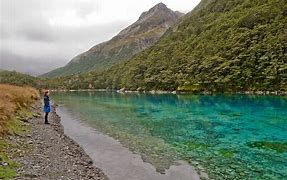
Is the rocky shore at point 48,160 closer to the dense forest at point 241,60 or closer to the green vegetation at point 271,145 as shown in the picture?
the green vegetation at point 271,145

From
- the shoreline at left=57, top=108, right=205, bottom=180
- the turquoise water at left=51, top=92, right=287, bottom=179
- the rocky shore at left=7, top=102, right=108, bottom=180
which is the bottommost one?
the shoreline at left=57, top=108, right=205, bottom=180

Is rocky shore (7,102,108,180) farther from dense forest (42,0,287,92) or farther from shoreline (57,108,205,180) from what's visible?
dense forest (42,0,287,92)

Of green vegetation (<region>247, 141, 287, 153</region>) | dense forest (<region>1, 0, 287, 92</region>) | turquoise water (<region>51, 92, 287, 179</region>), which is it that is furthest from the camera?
dense forest (<region>1, 0, 287, 92</region>)

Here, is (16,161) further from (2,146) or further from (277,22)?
(277,22)

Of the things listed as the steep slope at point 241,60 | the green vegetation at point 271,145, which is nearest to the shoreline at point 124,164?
the green vegetation at point 271,145

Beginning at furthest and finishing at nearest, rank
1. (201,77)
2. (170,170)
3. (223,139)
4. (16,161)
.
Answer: (201,77) < (223,139) < (170,170) < (16,161)

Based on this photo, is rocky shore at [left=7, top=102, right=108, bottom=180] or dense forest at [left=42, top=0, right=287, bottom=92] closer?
rocky shore at [left=7, top=102, right=108, bottom=180]

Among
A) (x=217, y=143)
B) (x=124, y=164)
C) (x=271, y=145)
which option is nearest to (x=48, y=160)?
(x=124, y=164)

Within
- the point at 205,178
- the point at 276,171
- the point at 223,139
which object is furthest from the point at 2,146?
the point at 223,139

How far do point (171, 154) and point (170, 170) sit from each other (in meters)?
5.15

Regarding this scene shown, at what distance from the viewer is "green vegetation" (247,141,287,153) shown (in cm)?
3049

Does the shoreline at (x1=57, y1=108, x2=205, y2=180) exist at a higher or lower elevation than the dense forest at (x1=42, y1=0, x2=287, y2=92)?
lower

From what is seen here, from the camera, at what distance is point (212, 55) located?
179 metres

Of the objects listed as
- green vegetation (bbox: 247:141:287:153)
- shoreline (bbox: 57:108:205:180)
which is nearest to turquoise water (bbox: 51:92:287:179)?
green vegetation (bbox: 247:141:287:153)
